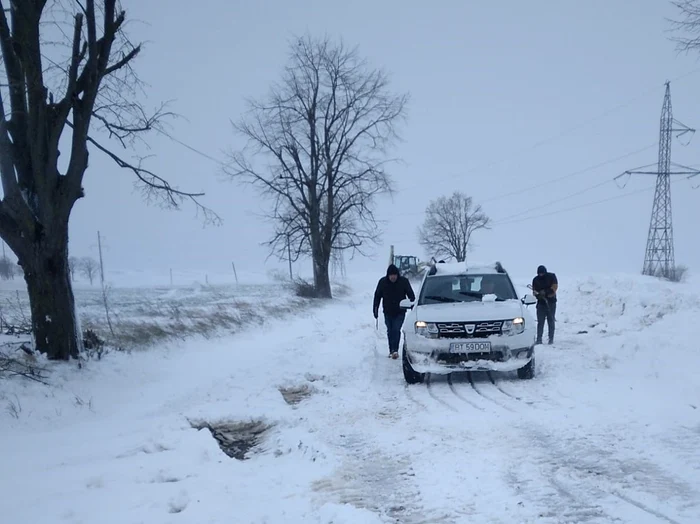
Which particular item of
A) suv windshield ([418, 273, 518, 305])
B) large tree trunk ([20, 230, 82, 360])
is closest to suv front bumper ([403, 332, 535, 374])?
suv windshield ([418, 273, 518, 305])

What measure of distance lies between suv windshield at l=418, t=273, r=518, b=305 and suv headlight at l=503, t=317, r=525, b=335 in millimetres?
1111

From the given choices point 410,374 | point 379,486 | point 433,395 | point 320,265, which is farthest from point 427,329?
point 320,265

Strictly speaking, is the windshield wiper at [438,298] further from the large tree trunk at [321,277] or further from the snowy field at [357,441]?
the large tree trunk at [321,277]

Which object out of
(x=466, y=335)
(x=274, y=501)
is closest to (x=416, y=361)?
(x=466, y=335)

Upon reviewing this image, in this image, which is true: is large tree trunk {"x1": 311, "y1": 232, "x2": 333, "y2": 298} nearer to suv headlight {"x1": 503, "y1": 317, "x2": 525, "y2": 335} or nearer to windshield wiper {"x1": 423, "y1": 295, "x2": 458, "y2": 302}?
windshield wiper {"x1": 423, "y1": 295, "x2": 458, "y2": 302}

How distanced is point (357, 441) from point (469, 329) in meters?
3.49

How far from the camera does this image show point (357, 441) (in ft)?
20.5

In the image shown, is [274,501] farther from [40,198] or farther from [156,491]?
[40,198]

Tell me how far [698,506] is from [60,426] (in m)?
7.12

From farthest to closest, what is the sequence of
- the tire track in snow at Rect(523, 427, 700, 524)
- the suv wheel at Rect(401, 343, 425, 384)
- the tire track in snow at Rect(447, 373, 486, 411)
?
the suv wheel at Rect(401, 343, 425, 384)
the tire track in snow at Rect(447, 373, 486, 411)
the tire track in snow at Rect(523, 427, 700, 524)

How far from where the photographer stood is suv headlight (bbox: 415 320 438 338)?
9203mm

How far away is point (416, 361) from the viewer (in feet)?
30.1

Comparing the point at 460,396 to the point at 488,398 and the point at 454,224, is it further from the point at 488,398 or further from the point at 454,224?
the point at 454,224

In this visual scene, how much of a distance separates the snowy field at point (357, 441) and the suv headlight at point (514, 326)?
79 cm
